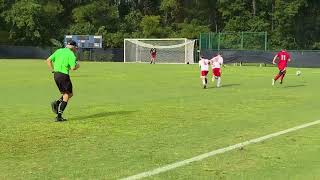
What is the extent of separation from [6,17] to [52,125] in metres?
69.1

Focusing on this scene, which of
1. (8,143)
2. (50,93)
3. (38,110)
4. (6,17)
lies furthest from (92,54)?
(8,143)

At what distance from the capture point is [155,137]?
1123 centimetres

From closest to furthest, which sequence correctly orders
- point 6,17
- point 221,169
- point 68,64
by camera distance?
point 221,169 → point 68,64 → point 6,17

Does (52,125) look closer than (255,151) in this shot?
No

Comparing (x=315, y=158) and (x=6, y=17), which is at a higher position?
(x=6, y=17)

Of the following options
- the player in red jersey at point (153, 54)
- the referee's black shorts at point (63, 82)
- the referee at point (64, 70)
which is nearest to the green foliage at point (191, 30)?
the player in red jersey at point (153, 54)

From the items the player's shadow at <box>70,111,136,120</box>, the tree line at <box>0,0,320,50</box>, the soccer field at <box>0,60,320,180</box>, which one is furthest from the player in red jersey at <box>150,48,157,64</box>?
the player's shadow at <box>70,111,136,120</box>

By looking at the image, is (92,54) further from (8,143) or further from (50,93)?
(8,143)

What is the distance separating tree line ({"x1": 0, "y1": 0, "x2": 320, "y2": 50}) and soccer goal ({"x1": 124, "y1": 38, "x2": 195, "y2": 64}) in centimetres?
1079

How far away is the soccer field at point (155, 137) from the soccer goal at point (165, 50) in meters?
43.7

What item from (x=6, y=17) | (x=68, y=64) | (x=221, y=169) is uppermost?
(x=6, y=17)

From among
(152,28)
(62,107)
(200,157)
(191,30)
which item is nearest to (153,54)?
(152,28)

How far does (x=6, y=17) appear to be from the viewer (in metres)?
78.7

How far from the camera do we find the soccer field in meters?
8.35
